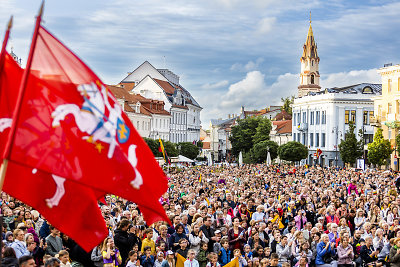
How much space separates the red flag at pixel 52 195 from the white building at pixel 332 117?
77310 mm

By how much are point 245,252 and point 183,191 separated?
13.0 m

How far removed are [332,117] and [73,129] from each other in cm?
8499

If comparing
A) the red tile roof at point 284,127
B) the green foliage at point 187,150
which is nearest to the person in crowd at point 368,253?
the green foliage at point 187,150

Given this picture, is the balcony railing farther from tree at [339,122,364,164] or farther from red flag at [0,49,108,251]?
red flag at [0,49,108,251]

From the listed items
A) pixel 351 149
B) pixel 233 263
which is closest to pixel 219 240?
pixel 233 263

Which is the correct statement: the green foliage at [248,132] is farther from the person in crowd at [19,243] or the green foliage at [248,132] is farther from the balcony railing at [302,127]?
the person in crowd at [19,243]

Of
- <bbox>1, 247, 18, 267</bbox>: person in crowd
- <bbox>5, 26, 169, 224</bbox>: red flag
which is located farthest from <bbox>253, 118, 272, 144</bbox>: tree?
<bbox>5, 26, 169, 224</bbox>: red flag

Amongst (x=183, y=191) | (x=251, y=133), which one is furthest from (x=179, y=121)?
(x=183, y=191)

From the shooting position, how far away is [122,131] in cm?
616

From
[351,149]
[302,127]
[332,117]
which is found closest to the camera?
[351,149]

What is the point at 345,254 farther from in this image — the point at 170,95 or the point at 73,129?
the point at 170,95

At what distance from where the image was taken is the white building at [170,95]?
98562mm

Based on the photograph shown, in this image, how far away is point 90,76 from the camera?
5.99 m

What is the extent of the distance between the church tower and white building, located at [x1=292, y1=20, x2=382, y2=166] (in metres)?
23.8
